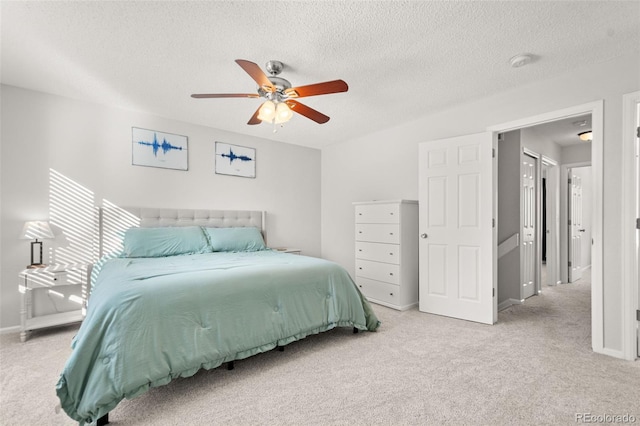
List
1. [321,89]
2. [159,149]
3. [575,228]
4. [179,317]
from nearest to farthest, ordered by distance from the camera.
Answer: [179,317], [321,89], [159,149], [575,228]

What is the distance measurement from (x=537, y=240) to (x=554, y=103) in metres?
2.37

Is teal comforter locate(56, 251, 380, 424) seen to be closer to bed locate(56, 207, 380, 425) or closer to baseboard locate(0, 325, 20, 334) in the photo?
bed locate(56, 207, 380, 425)

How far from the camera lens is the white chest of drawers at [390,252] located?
369 centimetres

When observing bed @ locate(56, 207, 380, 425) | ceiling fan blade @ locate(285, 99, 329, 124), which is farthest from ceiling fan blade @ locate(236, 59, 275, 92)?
bed @ locate(56, 207, 380, 425)

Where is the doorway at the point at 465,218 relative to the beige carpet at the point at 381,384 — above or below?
above

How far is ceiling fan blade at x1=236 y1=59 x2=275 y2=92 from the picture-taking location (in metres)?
1.93

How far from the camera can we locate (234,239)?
3850 millimetres

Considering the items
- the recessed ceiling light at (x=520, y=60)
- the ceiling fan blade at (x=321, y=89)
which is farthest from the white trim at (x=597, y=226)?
the ceiling fan blade at (x=321, y=89)

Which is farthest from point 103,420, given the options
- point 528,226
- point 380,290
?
point 528,226

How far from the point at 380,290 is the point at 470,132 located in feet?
7.10

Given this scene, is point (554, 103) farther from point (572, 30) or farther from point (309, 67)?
point (309, 67)

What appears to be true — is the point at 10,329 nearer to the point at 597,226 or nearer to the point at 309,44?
the point at 309,44

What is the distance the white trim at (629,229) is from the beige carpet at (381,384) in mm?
253

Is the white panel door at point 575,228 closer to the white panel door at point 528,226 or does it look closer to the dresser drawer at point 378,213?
the white panel door at point 528,226
